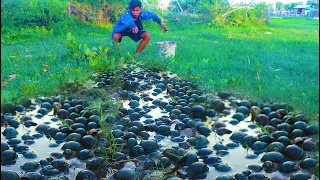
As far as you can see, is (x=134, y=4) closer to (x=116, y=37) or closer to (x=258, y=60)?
(x=116, y=37)

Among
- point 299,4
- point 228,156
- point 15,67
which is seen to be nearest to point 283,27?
point 299,4

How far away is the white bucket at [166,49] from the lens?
18.4 ft

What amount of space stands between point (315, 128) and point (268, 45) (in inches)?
91.8

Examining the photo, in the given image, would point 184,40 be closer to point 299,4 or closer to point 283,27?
point 283,27

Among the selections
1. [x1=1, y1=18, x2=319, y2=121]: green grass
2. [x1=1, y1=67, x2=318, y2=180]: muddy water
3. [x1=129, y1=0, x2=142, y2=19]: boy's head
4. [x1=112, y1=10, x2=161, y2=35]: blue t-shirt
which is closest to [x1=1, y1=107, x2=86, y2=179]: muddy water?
[x1=1, y1=67, x2=318, y2=180]: muddy water

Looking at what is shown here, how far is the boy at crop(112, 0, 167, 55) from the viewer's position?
204 inches

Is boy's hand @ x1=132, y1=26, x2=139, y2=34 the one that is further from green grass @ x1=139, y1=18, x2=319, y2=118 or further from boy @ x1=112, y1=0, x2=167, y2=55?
green grass @ x1=139, y1=18, x2=319, y2=118

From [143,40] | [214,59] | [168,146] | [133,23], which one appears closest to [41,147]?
[168,146]

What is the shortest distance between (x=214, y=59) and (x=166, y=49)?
0.64 meters

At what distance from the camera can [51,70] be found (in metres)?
4.69

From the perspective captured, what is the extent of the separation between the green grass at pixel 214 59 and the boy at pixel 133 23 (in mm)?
83

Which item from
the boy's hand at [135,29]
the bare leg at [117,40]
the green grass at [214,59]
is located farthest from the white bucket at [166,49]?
the bare leg at [117,40]

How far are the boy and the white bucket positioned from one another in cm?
19

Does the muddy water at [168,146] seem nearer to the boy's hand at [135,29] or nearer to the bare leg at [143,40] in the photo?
the boy's hand at [135,29]
